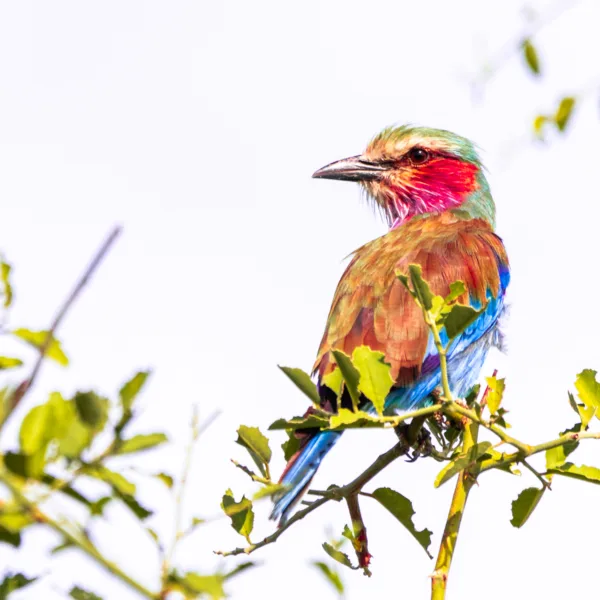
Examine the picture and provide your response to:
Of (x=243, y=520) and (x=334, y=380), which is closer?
(x=334, y=380)

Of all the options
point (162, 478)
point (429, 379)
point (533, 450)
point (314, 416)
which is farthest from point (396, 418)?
point (429, 379)

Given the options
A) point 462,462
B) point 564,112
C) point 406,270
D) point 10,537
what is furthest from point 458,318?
point 406,270

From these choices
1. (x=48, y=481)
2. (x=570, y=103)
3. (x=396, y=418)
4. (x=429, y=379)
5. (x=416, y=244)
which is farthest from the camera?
(x=416, y=244)

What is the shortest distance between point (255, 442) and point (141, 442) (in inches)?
67.0

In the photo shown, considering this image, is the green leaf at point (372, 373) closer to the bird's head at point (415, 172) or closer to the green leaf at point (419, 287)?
the green leaf at point (419, 287)

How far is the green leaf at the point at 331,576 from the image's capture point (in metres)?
1.99

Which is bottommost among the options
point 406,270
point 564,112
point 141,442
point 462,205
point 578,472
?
point 141,442

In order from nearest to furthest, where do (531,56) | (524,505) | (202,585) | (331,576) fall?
(202,585), (331,576), (531,56), (524,505)

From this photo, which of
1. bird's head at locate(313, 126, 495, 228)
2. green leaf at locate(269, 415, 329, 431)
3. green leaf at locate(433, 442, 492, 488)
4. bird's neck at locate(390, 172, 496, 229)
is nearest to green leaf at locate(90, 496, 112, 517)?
green leaf at locate(269, 415, 329, 431)

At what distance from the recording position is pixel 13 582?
2.17 metres

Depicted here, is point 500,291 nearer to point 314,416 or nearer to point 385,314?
point 385,314

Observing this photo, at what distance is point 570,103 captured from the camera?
3.09 meters

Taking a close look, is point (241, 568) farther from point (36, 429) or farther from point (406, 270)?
point (406, 270)

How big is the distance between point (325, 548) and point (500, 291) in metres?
3.62
